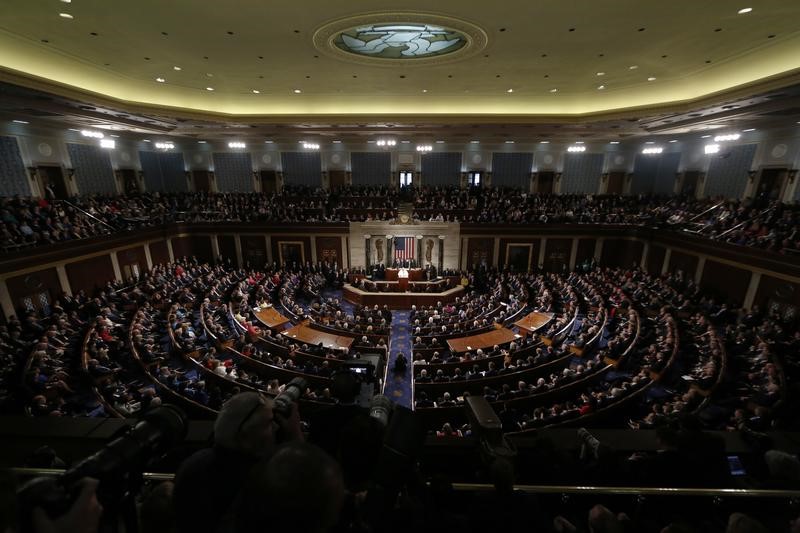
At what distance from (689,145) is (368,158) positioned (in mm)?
21083

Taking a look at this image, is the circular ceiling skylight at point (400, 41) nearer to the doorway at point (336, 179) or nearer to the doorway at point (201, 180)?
the doorway at point (336, 179)

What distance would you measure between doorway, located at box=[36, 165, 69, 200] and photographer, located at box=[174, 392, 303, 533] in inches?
921

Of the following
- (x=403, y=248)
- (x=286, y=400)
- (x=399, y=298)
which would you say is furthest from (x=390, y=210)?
(x=286, y=400)

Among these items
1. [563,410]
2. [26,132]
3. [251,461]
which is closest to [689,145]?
[563,410]

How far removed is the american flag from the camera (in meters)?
22.5

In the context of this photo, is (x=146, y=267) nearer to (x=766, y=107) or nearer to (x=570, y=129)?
(x=570, y=129)

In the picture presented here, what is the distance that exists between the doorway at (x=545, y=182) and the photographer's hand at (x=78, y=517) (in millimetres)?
27671

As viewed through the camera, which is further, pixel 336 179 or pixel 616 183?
pixel 336 179

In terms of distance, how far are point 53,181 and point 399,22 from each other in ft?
67.1

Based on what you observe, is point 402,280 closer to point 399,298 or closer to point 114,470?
point 399,298

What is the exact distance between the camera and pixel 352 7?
7.84 meters

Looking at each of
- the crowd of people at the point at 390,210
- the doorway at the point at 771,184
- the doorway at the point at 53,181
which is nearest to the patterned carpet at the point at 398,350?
the crowd of people at the point at 390,210

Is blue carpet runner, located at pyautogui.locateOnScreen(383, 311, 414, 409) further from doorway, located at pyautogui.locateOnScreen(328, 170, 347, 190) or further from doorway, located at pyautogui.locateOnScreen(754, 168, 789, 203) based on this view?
doorway, located at pyautogui.locateOnScreen(754, 168, 789, 203)

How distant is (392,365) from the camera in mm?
12102
